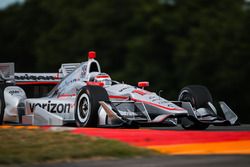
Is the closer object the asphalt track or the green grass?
the asphalt track

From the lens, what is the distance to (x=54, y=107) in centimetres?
1355

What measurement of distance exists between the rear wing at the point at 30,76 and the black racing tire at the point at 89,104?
2.76m

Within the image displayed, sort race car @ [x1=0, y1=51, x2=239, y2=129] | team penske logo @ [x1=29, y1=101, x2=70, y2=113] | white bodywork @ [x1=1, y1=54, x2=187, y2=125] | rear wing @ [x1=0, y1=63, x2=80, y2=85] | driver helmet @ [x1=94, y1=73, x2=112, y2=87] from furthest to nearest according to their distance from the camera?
rear wing @ [x1=0, y1=63, x2=80, y2=85] < driver helmet @ [x1=94, y1=73, x2=112, y2=87] < team penske logo @ [x1=29, y1=101, x2=70, y2=113] < white bodywork @ [x1=1, y1=54, x2=187, y2=125] < race car @ [x1=0, y1=51, x2=239, y2=129]

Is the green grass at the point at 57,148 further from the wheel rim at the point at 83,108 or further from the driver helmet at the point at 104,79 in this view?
the driver helmet at the point at 104,79

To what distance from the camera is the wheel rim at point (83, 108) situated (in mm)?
12570

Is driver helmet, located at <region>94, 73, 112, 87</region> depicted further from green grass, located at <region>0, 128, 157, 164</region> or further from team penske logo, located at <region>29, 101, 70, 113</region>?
green grass, located at <region>0, 128, 157, 164</region>

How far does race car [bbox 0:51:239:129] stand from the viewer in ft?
40.1

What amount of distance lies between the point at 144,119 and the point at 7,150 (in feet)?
14.2

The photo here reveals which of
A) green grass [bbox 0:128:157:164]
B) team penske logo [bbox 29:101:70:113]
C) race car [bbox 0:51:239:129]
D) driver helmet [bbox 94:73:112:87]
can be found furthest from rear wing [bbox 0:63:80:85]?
green grass [bbox 0:128:157:164]

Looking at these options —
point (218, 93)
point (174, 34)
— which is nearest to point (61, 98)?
point (218, 93)

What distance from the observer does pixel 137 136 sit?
31.6ft

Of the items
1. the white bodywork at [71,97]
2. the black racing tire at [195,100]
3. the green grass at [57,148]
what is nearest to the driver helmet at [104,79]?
the white bodywork at [71,97]

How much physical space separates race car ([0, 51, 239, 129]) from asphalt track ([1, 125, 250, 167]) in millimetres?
1710

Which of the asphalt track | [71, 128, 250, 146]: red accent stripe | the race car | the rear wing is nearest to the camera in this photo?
the asphalt track
